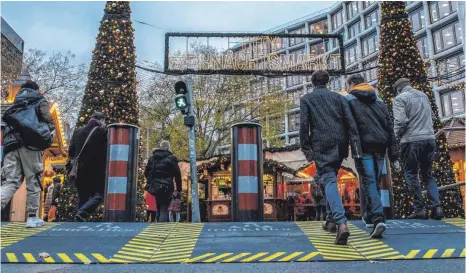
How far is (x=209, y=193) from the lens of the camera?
1673 cm

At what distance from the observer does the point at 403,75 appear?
9477 millimetres

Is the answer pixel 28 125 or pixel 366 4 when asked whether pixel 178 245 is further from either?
pixel 366 4

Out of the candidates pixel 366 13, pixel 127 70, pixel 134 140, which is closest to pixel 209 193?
pixel 127 70

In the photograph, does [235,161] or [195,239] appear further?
[235,161]

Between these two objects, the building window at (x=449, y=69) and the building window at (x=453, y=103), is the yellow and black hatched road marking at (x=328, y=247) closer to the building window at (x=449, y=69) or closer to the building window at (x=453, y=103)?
the building window at (x=449, y=69)

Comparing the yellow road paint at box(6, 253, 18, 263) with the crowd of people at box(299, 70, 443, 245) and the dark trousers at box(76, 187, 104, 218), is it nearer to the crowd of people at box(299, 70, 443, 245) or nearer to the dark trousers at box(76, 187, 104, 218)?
the crowd of people at box(299, 70, 443, 245)

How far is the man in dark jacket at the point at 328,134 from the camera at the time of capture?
426 centimetres

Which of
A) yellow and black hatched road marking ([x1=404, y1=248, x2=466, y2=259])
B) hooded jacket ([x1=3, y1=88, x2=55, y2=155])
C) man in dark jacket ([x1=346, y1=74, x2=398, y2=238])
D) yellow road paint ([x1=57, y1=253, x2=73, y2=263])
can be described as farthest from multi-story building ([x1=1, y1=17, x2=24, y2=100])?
yellow and black hatched road marking ([x1=404, y1=248, x2=466, y2=259])

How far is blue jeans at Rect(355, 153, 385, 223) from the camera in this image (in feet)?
14.3

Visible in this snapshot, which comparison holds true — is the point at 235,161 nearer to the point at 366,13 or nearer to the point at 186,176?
the point at 186,176

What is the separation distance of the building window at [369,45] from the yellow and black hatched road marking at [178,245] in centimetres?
5437

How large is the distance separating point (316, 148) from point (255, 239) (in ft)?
3.67

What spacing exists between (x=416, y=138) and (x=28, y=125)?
517 cm

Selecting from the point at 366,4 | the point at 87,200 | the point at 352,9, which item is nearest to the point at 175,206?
the point at 87,200
